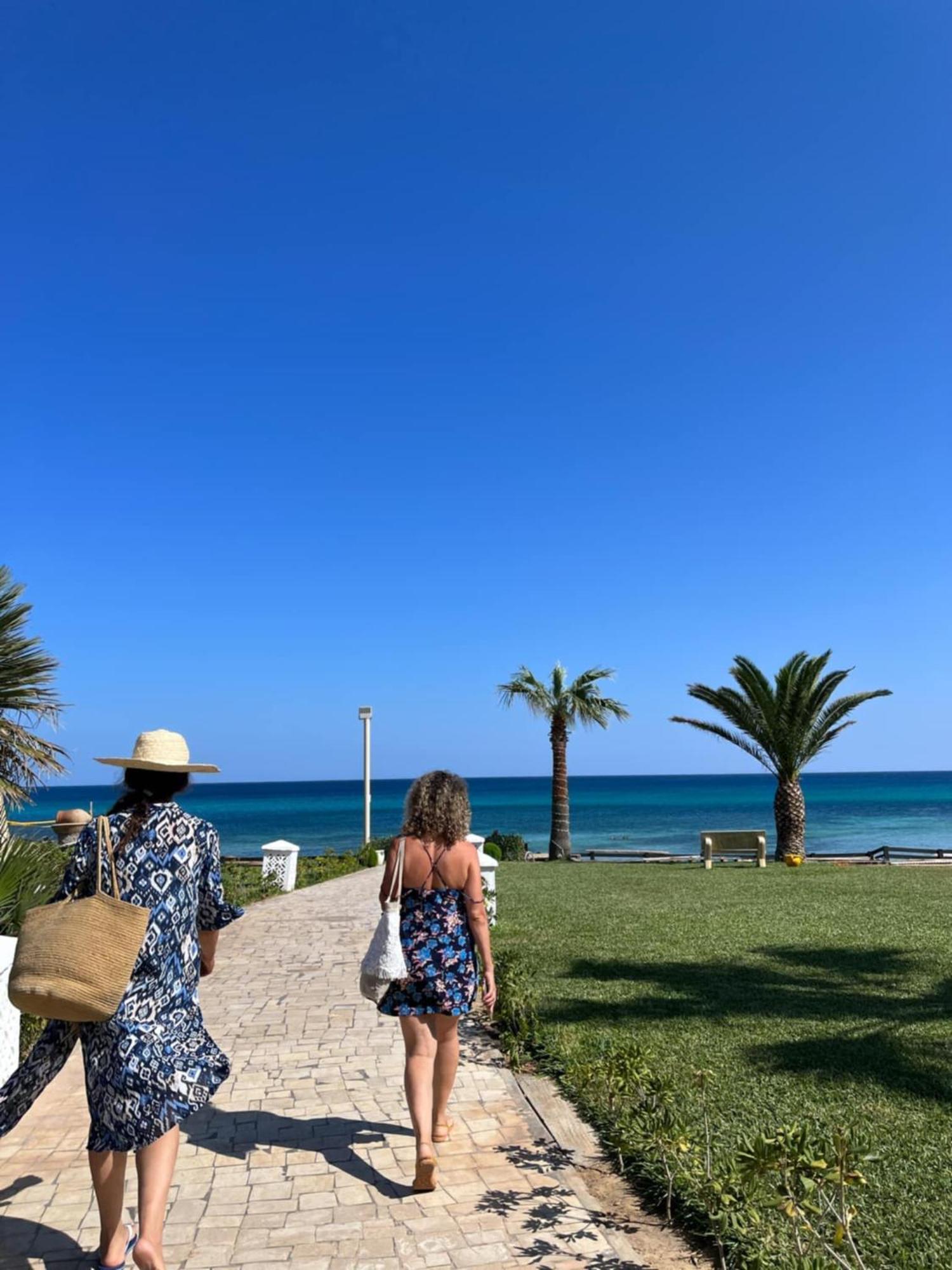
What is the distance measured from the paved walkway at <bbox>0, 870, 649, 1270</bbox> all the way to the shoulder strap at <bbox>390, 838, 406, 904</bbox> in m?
1.15

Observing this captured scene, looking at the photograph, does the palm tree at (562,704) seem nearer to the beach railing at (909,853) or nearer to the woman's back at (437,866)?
the beach railing at (909,853)

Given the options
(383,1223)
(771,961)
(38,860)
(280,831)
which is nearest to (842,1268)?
(383,1223)

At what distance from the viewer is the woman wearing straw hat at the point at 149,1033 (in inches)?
110

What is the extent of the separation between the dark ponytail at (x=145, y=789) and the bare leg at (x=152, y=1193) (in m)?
1.00

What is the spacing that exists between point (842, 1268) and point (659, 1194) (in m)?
0.92

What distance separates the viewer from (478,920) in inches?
151

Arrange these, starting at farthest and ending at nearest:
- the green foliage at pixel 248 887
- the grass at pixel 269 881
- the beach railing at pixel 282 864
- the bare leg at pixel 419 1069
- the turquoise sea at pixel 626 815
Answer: the turquoise sea at pixel 626 815
the beach railing at pixel 282 864
the grass at pixel 269 881
the green foliage at pixel 248 887
the bare leg at pixel 419 1069

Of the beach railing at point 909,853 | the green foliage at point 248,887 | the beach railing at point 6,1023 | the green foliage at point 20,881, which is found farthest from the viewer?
the beach railing at point 909,853

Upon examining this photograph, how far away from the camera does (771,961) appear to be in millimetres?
8164

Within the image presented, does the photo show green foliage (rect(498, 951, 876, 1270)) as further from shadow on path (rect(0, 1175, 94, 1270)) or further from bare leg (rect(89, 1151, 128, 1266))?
shadow on path (rect(0, 1175, 94, 1270))

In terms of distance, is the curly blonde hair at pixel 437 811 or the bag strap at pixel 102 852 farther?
the curly blonde hair at pixel 437 811

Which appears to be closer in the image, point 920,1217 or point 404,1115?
point 920,1217

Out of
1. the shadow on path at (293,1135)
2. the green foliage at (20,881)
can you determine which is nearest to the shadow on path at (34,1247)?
the shadow on path at (293,1135)

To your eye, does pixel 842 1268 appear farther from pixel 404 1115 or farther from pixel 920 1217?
pixel 404 1115
